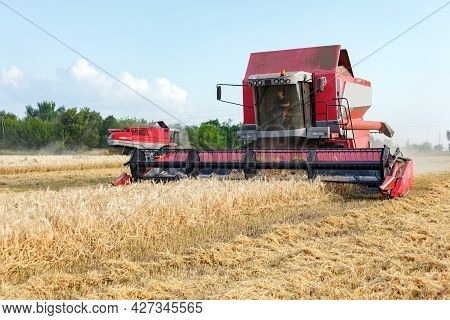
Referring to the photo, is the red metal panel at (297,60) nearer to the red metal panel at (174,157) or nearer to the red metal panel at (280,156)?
the red metal panel at (280,156)

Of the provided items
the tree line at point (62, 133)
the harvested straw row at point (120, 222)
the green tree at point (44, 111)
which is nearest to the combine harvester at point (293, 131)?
the harvested straw row at point (120, 222)

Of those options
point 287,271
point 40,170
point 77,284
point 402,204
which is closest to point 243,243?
point 287,271

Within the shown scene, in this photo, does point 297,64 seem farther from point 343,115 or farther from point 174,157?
point 174,157

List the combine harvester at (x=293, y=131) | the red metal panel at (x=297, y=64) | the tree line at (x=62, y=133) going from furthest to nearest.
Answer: the tree line at (x=62, y=133), the red metal panel at (x=297, y=64), the combine harvester at (x=293, y=131)

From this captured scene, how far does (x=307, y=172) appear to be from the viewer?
23.7 feet

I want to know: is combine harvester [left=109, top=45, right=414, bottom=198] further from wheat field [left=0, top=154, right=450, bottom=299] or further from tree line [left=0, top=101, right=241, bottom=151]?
tree line [left=0, top=101, right=241, bottom=151]

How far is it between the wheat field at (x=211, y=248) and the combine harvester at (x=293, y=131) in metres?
1.33

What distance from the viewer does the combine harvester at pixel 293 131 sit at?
725 centimetres

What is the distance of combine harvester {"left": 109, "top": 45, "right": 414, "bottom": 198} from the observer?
23.8ft

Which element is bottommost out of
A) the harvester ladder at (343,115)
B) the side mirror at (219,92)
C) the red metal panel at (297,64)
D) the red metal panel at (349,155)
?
the red metal panel at (349,155)

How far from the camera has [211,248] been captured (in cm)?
393

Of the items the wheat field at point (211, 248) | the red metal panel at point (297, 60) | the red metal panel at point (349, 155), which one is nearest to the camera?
the wheat field at point (211, 248)

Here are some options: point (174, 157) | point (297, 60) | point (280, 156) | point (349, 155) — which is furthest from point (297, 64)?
point (174, 157)

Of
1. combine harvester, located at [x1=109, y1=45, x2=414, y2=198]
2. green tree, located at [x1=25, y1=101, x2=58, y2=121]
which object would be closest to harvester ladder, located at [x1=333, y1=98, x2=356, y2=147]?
combine harvester, located at [x1=109, y1=45, x2=414, y2=198]
